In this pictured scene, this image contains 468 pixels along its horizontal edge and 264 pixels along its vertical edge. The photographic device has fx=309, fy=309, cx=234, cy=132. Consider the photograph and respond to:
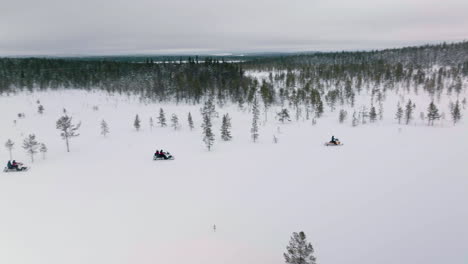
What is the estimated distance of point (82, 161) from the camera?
38.0 metres

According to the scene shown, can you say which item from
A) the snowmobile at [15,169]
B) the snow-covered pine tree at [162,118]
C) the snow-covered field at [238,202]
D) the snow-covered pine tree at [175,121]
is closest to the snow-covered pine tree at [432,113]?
the snow-covered field at [238,202]

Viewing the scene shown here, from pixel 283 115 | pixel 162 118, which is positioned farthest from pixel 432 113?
pixel 162 118

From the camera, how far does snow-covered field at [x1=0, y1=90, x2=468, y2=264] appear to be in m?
18.8

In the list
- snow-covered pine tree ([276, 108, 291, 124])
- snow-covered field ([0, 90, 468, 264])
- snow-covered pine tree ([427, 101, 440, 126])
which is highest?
snow-covered pine tree ([427, 101, 440, 126])

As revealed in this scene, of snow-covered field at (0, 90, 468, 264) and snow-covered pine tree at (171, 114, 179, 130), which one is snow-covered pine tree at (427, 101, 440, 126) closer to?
snow-covered field at (0, 90, 468, 264)

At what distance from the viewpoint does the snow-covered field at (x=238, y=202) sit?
61.8 ft

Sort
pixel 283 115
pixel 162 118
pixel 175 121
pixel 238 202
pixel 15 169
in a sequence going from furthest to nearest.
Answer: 1. pixel 283 115
2. pixel 162 118
3. pixel 175 121
4. pixel 15 169
5. pixel 238 202

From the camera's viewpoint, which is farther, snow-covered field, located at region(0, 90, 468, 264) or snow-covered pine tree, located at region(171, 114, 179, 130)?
snow-covered pine tree, located at region(171, 114, 179, 130)

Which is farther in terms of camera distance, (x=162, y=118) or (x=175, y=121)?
(x=162, y=118)

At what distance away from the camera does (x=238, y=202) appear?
25328 millimetres

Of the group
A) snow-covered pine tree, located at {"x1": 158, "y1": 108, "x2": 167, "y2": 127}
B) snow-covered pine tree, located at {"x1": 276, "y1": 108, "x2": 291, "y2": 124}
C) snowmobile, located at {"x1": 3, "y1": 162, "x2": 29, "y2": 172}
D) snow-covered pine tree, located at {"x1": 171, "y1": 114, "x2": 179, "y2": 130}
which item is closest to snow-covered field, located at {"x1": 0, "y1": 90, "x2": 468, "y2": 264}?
snowmobile, located at {"x1": 3, "y1": 162, "x2": 29, "y2": 172}

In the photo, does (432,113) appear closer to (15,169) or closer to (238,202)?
(238,202)

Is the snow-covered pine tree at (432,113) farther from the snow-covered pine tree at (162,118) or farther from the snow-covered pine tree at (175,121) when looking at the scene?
Result: the snow-covered pine tree at (162,118)

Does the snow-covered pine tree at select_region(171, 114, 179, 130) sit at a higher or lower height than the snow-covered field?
higher
